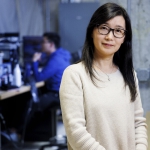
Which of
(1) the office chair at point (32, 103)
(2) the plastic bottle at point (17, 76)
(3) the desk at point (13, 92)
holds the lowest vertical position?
(1) the office chair at point (32, 103)

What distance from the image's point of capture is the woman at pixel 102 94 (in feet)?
4.03

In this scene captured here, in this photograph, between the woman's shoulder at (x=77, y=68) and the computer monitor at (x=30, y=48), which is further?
the computer monitor at (x=30, y=48)

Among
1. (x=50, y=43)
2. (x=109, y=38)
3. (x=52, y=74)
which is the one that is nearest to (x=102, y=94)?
(x=109, y=38)

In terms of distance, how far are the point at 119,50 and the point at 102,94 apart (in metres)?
0.26

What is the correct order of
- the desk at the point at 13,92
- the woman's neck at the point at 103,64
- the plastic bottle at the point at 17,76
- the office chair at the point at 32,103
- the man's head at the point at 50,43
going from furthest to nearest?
the man's head at the point at 50,43
the office chair at the point at 32,103
the plastic bottle at the point at 17,76
the desk at the point at 13,92
the woman's neck at the point at 103,64

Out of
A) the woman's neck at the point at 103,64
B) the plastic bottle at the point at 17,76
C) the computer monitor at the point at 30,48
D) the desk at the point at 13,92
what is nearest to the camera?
the woman's neck at the point at 103,64

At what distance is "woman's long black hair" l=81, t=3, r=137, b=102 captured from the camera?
1.26 m

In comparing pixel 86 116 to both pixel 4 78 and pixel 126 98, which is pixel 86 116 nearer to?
pixel 126 98

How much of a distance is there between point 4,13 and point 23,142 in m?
1.87

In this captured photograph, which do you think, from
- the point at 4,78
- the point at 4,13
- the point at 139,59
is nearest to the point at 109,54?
the point at 139,59

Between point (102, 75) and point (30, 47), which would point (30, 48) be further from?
point (102, 75)

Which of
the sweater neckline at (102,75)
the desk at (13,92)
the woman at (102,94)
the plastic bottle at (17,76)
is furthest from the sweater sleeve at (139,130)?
the plastic bottle at (17,76)

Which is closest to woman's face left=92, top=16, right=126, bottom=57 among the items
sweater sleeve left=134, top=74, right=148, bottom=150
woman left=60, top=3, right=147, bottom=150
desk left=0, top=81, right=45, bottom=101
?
woman left=60, top=3, right=147, bottom=150

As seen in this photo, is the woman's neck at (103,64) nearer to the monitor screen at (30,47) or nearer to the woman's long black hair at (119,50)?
the woman's long black hair at (119,50)
